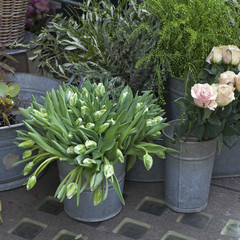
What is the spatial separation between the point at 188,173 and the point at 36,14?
5.87ft

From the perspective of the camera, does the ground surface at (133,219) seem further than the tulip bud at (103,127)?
Yes

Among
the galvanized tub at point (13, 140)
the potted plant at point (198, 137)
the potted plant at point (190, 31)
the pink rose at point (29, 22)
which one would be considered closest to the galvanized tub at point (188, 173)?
the potted plant at point (198, 137)

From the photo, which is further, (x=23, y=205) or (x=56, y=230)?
(x=23, y=205)

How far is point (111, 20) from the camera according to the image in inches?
95.0

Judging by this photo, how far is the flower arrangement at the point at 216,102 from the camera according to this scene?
65.0 inches

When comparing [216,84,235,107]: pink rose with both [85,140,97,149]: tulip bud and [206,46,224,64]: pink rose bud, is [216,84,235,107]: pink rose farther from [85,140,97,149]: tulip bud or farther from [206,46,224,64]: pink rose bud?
[85,140,97,149]: tulip bud

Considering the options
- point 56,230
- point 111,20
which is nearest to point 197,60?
point 111,20

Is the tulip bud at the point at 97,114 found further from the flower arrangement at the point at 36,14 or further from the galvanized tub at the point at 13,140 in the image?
the flower arrangement at the point at 36,14

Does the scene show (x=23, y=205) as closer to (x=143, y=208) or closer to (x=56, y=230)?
(x=56, y=230)

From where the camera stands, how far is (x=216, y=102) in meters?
1.67

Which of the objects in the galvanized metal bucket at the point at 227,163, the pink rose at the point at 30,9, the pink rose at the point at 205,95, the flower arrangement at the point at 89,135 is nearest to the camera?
the pink rose at the point at 205,95

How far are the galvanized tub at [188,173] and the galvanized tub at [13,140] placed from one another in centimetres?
74

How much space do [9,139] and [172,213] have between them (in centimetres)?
88

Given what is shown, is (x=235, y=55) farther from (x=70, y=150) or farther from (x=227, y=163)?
(x=70, y=150)
